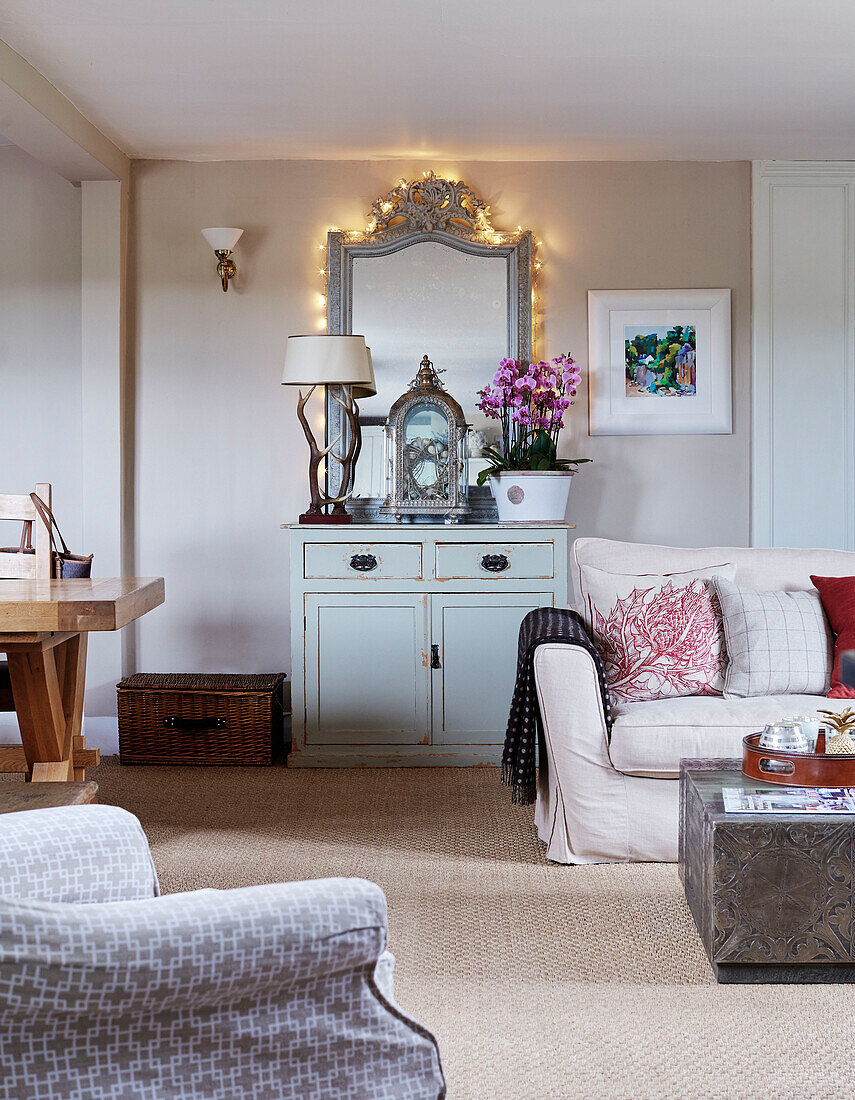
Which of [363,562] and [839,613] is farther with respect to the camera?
[363,562]

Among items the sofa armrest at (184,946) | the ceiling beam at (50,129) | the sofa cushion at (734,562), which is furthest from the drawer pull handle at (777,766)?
the ceiling beam at (50,129)

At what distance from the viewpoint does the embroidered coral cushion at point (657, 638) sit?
2.98 metres

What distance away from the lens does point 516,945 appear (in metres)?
2.31

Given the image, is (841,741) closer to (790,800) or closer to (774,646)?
(790,800)

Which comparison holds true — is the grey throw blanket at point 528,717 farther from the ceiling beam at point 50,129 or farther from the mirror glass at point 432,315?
the ceiling beam at point 50,129

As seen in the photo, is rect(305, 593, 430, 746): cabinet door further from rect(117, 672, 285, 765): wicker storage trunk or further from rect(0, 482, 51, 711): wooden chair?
rect(0, 482, 51, 711): wooden chair

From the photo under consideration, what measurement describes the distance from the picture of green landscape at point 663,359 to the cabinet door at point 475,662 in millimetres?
1125

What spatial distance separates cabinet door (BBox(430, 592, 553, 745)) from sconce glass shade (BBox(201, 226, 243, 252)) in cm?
174

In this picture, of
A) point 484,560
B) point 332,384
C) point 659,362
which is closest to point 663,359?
point 659,362

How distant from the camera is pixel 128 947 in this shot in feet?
2.62

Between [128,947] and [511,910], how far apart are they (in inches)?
73.6

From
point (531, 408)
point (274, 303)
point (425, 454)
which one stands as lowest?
point (425, 454)

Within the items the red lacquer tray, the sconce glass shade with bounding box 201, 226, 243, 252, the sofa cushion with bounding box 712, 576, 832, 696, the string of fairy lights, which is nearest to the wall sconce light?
the sconce glass shade with bounding box 201, 226, 243, 252

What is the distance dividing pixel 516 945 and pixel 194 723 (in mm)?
2079
